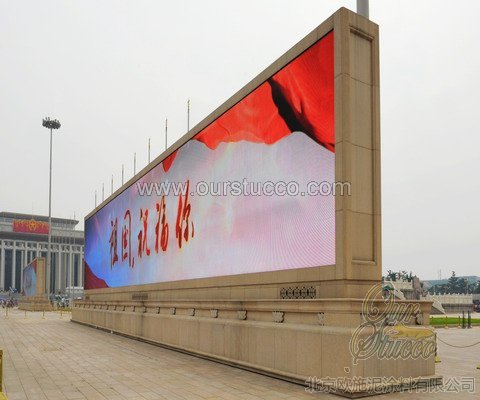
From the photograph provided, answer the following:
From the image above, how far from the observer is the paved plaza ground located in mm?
10836

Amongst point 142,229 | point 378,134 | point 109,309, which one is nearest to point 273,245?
point 378,134

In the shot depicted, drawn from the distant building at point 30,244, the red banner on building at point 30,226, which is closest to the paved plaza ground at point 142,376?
the distant building at point 30,244

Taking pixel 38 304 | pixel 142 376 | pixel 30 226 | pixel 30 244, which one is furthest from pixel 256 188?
pixel 30 244

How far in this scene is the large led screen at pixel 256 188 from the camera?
41.5 ft

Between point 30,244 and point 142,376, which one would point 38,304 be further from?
point 30,244

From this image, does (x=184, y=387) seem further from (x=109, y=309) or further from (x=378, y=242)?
(x=109, y=309)

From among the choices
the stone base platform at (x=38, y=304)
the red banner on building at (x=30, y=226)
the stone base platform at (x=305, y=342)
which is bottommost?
the stone base platform at (x=38, y=304)

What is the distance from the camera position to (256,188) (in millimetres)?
15555

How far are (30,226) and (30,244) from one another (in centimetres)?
737

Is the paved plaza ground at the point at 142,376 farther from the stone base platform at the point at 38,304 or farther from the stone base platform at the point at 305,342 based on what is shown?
the stone base platform at the point at 38,304

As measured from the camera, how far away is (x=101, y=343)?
862 inches

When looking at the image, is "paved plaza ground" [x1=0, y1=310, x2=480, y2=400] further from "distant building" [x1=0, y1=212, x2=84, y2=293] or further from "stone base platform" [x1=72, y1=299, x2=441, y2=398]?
"distant building" [x1=0, y1=212, x2=84, y2=293]

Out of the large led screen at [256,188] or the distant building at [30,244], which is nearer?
the large led screen at [256,188]

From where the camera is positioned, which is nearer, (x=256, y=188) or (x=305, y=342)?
(x=305, y=342)
